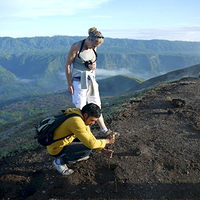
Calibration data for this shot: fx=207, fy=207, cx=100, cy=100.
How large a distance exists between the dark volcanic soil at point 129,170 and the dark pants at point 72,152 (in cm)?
38

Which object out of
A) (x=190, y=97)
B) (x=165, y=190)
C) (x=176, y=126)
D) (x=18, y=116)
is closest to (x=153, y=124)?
(x=176, y=126)

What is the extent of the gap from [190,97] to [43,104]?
175667 millimetres

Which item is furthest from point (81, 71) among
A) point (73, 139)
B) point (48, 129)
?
point (48, 129)

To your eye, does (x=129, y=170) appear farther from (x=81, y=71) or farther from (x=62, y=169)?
(x=81, y=71)

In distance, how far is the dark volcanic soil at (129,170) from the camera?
14.4 feet

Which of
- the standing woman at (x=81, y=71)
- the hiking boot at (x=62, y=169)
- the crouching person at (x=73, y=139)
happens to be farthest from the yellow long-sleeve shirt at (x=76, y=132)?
the standing woman at (x=81, y=71)

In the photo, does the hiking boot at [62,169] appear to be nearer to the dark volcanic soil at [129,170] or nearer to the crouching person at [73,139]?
the crouching person at [73,139]

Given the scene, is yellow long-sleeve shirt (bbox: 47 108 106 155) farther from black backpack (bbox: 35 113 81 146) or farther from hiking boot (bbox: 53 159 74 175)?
hiking boot (bbox: 53 159 74 175)

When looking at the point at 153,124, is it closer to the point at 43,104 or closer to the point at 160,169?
the point at 160,169

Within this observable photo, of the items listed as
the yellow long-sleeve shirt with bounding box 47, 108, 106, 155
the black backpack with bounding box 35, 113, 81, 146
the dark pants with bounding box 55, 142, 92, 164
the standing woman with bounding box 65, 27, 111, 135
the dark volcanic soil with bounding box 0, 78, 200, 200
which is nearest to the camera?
the yellow long-sleeve shirt with bounding box 47, 108, 106, 155

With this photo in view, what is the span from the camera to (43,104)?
177750 millimetres

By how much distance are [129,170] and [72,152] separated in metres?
1.47

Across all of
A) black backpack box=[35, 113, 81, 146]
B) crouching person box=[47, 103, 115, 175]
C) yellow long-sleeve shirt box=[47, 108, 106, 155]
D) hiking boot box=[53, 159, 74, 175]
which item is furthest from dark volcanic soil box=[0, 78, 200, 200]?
black backpack box=[35, 113, 81, 146]

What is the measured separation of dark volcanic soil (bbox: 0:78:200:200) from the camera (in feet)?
14.4
